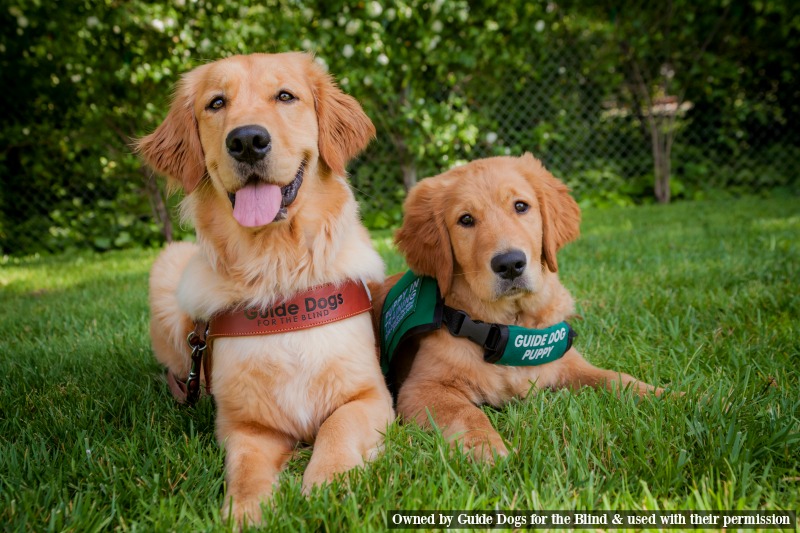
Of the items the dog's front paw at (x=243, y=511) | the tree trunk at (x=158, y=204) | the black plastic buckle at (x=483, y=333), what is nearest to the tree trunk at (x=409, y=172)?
the tree trunk at (x=158, y=204)

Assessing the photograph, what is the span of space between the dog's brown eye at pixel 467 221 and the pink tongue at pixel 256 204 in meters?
0.75

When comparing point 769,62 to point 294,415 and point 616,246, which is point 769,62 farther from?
point 294,415

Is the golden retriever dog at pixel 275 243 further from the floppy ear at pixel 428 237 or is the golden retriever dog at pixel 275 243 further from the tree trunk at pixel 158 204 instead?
the tree trunk at pixel 158 204

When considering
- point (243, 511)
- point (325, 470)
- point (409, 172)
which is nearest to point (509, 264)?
point (325, 470)

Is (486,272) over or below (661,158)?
over

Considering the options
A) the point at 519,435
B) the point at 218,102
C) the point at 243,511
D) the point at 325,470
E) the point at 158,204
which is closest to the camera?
the point at 243,511

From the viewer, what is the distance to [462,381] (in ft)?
7.07

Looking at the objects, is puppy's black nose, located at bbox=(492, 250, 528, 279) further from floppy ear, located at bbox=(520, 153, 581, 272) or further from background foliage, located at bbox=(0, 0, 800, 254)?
background foliage, located at bbox=(0, 0, 800, 254)

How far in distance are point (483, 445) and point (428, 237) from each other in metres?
0.96

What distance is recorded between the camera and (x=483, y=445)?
165 centimetres

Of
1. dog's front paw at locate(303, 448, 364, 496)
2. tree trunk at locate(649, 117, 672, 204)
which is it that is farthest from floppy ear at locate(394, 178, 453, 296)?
tree trunk at locate(649, 117, 672, 204)

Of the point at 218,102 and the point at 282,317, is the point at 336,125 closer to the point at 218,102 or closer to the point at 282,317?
the point at 218,102

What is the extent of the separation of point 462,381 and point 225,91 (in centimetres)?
139

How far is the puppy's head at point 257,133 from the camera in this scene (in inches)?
76.2
